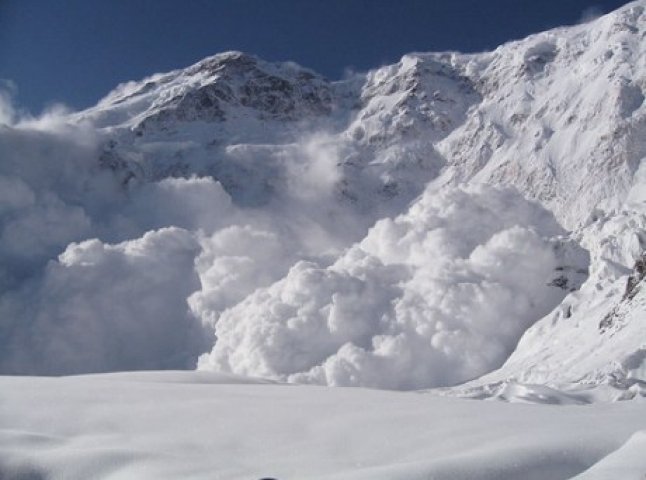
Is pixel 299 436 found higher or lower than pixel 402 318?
lower

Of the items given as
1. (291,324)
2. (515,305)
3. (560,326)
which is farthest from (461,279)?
(560,326)

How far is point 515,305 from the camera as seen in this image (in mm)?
173125

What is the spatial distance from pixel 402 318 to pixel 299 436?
16650cm

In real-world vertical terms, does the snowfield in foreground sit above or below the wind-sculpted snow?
below

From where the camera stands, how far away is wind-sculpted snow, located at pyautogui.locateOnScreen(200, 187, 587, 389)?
531ft

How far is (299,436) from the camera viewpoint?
12117 mm

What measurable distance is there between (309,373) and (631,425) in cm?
15482

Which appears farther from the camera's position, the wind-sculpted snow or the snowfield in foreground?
the wind-sculpted snow

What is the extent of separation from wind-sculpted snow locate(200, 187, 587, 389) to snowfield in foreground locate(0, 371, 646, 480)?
469 feet

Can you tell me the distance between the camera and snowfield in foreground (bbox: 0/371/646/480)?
9688 mm

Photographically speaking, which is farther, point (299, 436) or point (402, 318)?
point (402, 318)

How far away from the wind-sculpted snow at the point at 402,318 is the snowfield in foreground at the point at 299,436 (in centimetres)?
14304

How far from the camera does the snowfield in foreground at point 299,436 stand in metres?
9.69

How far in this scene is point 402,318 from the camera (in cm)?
17688
